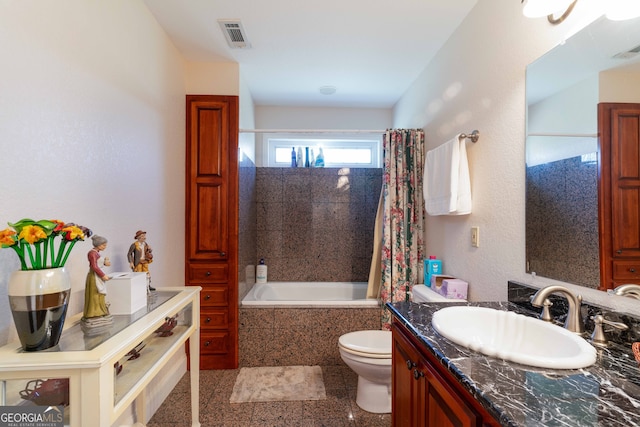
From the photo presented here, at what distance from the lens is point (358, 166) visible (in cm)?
367

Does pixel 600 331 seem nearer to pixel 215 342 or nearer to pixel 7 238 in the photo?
pixel 7 238

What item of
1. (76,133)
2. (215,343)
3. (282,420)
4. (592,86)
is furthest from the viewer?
(215,343)

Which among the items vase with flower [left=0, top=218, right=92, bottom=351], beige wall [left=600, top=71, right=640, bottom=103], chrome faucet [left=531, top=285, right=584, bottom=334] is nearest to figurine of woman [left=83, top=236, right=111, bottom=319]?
vase with flower [left=0, top=218, right=92, bottom=351]

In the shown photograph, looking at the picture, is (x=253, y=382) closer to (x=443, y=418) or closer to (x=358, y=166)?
(x=443, y=418)

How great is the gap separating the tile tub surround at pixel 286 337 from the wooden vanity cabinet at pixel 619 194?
5.99 feet

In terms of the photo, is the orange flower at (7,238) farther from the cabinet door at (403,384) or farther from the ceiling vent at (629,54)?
the ceiling vent at (629,54)

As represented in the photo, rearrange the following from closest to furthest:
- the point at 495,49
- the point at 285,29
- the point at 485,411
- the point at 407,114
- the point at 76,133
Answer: the point at 485,411 < the point at 76,133 < the point at 495,49 < the point at 285,29 < the point at 407,114

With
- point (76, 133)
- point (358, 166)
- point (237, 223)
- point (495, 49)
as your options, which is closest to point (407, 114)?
point (358, 166)

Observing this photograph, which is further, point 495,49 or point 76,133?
point 495,49

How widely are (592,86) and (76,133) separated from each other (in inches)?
79.4

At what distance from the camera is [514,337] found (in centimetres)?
113

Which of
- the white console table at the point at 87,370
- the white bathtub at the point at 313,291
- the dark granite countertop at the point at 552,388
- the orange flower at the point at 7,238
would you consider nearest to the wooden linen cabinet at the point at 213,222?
the white bathtub at the point at 313,291

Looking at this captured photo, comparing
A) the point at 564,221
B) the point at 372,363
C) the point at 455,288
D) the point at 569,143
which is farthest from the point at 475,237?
the point at 372,363

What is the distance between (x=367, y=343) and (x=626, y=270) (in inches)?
56.1
